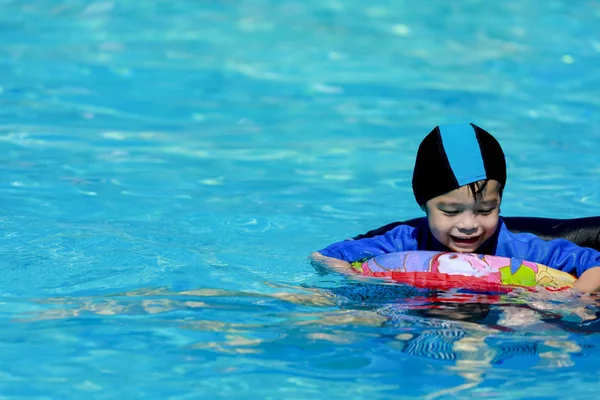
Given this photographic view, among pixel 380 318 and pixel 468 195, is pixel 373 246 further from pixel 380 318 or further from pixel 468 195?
pixel 380 318

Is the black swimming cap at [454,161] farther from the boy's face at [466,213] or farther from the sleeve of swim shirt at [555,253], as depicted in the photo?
the sleeve of swim shirt at [555,253]

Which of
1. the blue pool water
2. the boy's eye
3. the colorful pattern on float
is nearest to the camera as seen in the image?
the blue pool water

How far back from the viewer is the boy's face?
16.6 feet

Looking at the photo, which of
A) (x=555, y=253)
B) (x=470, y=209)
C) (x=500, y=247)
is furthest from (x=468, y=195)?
(x=555, y=253)

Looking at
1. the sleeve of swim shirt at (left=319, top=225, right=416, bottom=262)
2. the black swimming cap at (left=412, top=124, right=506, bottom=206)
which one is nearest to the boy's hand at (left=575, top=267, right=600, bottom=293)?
the black swimming cap at (left=412, top=124, right=506, bottom=206)

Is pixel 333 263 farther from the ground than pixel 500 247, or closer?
closer

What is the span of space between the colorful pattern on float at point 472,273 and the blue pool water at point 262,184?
0.10 m

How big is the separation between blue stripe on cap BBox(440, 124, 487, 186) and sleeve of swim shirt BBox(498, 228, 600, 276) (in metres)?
0.61

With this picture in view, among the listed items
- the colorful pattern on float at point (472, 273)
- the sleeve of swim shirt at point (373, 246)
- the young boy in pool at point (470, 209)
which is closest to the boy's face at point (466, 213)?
the young boy in pool at point (470, 209)

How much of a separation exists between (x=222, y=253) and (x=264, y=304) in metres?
1.39

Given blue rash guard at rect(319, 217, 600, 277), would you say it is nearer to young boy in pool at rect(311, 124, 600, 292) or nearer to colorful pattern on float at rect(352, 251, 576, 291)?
young boy in pool at rect(311, 124, 600, 292)

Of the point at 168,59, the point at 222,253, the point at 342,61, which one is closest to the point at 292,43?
the point at 342,61

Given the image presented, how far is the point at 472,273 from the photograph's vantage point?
4992 mm

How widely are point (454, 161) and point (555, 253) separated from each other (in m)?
Answer: 0.83
